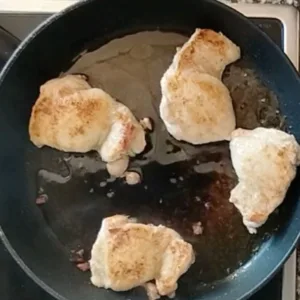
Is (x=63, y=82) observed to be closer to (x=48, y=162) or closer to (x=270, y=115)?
(x=48, y=162)

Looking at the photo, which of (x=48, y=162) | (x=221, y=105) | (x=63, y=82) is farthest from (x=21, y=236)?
(x=221, y=105)

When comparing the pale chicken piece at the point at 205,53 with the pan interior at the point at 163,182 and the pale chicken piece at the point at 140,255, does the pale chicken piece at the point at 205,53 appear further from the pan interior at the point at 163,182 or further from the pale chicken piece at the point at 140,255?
the pale chicken piece at the point at 140,255

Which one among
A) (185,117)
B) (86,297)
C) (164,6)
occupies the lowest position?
(86,297)

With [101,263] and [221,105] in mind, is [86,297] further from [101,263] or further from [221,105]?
[221,105]

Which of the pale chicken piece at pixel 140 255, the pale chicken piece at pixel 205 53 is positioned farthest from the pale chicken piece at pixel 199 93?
the pale chicken piece at pixel 140 255

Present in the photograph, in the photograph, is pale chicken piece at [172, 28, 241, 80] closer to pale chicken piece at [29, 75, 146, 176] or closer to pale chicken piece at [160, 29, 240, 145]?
pale chicken piece at [160, 29, 240, 145]

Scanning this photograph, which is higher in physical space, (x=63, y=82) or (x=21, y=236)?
(x=63, y=82)
